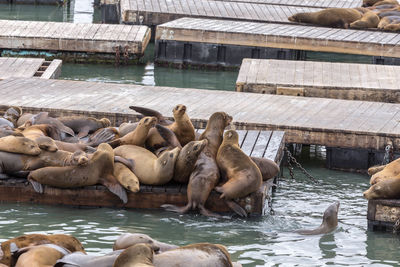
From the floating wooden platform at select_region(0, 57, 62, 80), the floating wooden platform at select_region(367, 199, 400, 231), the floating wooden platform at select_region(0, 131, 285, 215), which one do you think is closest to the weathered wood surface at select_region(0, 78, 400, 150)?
the floating wooden platform at select_region(0, 57, 62, 80)

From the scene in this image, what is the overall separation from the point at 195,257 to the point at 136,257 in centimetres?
40

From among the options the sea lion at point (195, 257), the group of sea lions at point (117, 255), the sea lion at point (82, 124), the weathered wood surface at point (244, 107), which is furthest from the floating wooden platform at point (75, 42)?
the sea lion at point (195, 257)

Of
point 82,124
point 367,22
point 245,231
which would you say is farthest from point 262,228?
point 367,22

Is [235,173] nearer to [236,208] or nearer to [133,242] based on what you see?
[236,208]

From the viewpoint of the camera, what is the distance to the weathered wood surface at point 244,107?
9672mm

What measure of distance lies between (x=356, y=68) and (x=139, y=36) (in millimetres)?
4234

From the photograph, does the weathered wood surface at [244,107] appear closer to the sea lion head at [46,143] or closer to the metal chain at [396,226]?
the sea lion head at [46,143]

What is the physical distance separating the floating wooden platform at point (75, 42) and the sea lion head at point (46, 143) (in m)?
7.63

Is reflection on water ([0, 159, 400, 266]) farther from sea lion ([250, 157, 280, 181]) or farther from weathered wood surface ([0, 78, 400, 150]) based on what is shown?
weathered wood surface ([0, 78, 400, 150])

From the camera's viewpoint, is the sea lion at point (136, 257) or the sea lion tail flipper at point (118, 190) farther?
the sea lion tail flipper at point (118, 190)

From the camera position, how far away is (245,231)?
7211mm

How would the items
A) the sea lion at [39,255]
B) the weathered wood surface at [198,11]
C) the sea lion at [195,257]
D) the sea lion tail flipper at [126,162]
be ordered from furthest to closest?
the weathered wood surface at [198,11]
the sea lion tail flipper at [126,162]
the sea lion at [39,255]
the sea lion at [195,257]

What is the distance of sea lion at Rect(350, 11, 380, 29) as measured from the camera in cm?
1722

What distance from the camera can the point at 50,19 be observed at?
21516 mm
